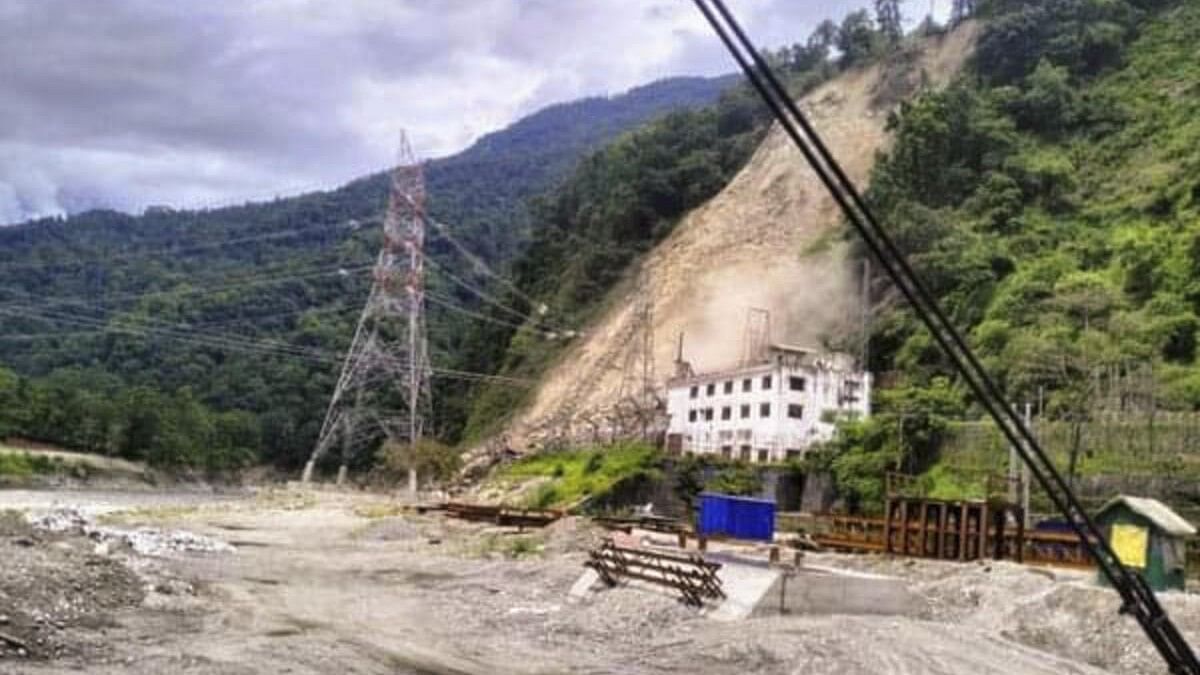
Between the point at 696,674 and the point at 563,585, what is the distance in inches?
418

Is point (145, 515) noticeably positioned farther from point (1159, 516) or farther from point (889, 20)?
point (889, 20)

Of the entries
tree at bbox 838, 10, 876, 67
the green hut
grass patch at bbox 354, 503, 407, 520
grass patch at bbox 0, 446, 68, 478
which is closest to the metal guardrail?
the green hut

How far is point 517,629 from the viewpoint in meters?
24.3

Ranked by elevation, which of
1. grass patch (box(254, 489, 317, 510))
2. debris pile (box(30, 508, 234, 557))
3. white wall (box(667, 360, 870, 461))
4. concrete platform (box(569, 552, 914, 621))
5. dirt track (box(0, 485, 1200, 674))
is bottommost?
grass patch (box(254, 489, 317, 510))

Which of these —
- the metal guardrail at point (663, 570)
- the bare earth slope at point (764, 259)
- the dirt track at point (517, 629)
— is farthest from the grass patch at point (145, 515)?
the bare earth slope at point (764, 259)

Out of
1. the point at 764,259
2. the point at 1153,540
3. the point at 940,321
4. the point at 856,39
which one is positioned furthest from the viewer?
the point at 856,39

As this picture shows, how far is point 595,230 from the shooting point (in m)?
105

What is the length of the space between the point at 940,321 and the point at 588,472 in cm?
5921

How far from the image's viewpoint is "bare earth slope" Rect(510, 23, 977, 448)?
81688 millimetres

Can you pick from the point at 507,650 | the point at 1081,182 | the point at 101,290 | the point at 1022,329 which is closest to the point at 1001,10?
the point at 1081,182

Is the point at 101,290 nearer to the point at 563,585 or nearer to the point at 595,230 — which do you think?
the point at 595,230

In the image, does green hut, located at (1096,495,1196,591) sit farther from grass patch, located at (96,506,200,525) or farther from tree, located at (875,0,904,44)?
tree, located at (875,0,904,44)

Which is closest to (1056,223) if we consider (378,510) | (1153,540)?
(378,510)

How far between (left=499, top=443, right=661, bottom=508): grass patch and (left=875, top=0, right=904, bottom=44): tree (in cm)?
5532
